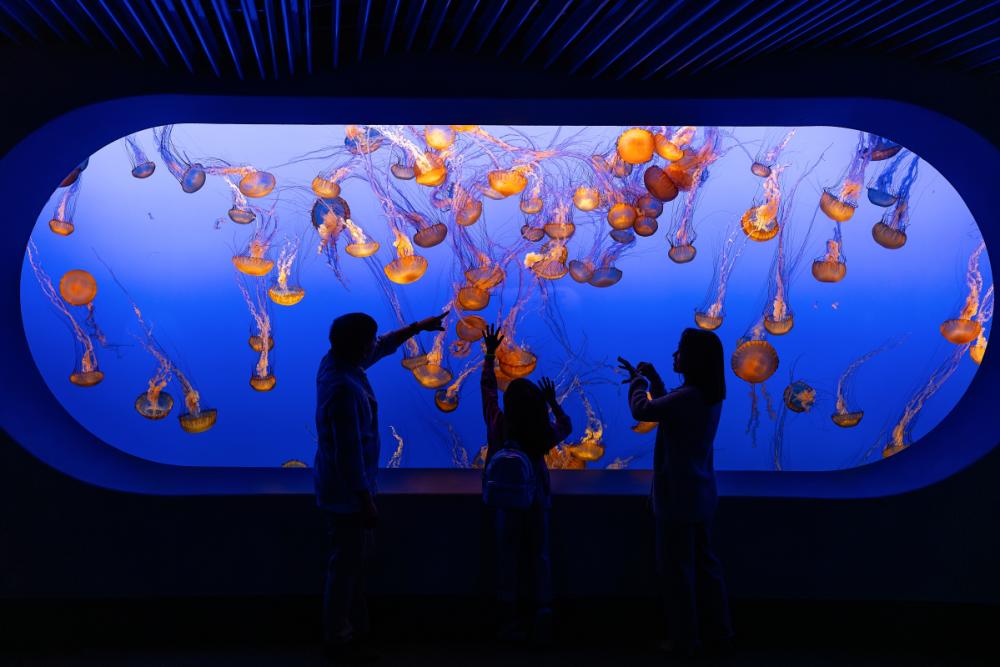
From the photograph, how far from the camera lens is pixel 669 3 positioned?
242 centimetres

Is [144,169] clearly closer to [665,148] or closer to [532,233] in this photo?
[532,233]

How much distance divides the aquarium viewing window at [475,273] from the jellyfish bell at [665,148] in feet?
0.05

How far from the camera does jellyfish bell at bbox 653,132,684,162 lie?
14.5 feet

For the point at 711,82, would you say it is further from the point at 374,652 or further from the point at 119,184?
the point at 119,184

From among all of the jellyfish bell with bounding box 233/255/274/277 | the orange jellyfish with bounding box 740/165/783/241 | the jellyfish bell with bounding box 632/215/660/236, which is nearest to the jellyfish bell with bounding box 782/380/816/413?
the orange jellyfish with bounding box 740/165/783/241

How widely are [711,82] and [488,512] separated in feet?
6.90

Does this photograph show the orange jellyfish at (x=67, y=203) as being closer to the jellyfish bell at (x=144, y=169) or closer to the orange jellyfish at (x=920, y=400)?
the jellyfish bell at (x=144, y=169)

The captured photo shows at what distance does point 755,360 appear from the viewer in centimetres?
482

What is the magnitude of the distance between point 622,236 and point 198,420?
10.8 feet

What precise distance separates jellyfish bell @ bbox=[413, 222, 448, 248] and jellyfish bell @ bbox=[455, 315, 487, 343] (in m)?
0.74

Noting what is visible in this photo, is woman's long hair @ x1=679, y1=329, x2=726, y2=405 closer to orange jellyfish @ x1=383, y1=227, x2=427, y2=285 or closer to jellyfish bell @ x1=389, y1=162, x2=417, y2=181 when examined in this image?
orange jellyfish @ x1=383, y1=227, x2=427, y2=285

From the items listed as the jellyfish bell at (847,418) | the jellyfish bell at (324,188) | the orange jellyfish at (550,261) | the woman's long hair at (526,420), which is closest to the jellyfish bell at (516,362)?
the orange jellyfish at (550,261)

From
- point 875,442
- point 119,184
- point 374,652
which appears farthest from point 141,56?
point 875,442

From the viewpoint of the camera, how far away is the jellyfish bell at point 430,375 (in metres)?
5.04
